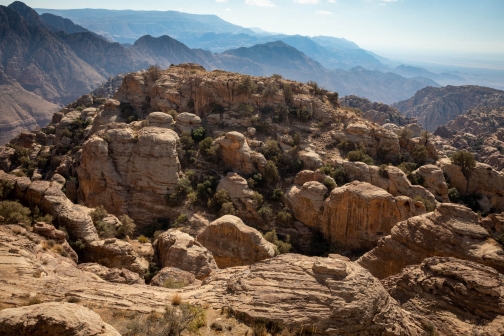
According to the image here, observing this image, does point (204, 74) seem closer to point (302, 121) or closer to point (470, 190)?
point (302, 121)

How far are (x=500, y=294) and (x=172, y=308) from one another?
12.4m

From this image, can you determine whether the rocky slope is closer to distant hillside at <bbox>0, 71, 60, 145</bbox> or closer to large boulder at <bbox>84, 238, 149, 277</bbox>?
large boulder at <bbox>84, 238, 149, 277</bbox>

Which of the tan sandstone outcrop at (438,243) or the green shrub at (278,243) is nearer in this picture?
the tan sandstone outcrop at (438,243)

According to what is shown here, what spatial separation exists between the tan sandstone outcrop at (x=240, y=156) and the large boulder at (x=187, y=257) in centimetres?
1363

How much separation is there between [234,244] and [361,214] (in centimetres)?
1137

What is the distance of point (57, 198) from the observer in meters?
20.7

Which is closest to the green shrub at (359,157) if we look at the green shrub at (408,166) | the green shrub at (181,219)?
the green shrub at (408,166)

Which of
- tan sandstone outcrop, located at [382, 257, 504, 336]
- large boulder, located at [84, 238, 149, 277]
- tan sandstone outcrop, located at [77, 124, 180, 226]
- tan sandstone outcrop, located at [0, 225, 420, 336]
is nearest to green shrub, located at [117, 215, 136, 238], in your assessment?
large boulder, located at [84, 238, 149, 277]

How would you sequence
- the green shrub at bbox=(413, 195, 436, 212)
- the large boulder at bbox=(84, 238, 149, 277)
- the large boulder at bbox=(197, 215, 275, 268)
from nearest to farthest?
the large boulder at bbox=(84, 238, 149, 277) < the large boulder at bbox=(197, 215, 275, 268) < the green shrub at bbox=(413, 195, 436, 212)

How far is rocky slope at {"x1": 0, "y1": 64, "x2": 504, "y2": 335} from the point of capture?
12039 mm

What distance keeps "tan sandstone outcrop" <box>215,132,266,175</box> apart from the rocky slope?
0.52 feet

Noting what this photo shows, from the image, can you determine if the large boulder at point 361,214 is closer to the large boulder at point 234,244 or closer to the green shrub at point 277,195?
the green shrub at point 277,195

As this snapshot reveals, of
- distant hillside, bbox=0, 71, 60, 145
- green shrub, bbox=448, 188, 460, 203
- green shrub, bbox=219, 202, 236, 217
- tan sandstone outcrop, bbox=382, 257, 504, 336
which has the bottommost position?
distant hillside, bbox=0, 71, 60, 145

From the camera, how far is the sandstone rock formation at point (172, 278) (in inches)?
616
